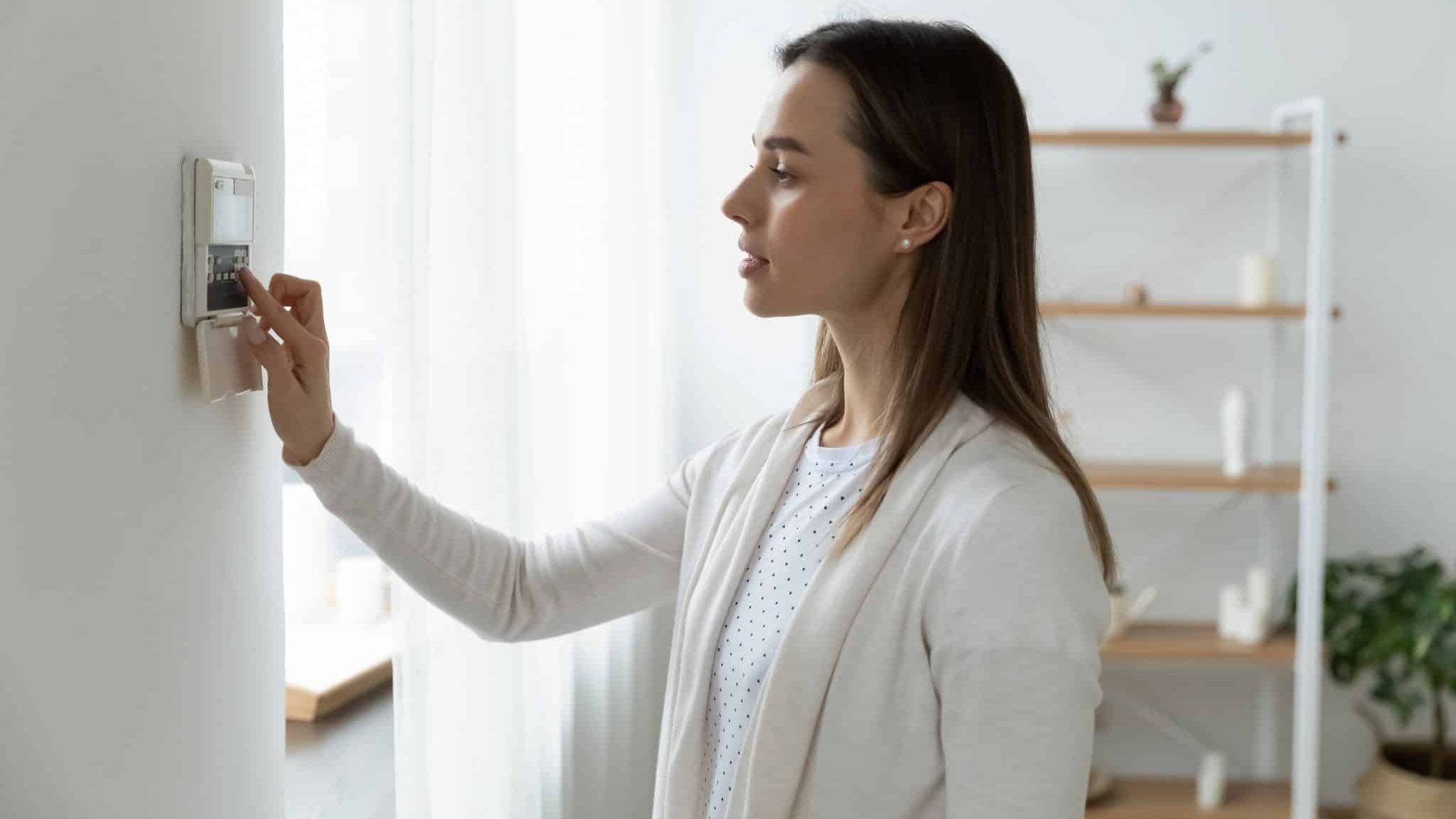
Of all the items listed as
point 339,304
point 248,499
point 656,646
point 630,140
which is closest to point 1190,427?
point 656,646

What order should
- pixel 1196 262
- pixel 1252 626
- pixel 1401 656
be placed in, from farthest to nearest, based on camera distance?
1. pixel 1196 262
2. pixel 1252 626
3. pixel 1401 656

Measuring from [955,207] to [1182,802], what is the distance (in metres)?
2.59

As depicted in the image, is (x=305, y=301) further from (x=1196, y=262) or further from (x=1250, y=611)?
(x=1196, y=262)

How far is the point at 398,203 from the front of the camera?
1412mm

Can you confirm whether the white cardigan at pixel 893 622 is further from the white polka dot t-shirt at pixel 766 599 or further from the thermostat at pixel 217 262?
the thermostat at pixel 217 262

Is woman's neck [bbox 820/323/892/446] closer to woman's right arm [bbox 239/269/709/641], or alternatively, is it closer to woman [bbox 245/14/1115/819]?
woman [bbox 245/14/1115/819]

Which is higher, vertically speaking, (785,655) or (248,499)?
(248,499)

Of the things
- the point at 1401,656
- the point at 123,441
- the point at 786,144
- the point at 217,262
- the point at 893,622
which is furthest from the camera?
the point at 1401,656

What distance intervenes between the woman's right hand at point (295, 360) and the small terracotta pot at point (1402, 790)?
115 inches

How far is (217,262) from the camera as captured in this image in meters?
0.84

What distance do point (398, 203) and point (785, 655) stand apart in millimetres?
618

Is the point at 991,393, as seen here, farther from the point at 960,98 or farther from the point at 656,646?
the point at 656,646

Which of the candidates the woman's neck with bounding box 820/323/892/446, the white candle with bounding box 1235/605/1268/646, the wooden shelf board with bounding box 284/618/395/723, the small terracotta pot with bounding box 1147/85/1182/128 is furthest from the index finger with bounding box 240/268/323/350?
the white candle with bounding box 1235/605/1268/646

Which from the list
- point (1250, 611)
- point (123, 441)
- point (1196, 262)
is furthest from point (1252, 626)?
point (123, 441)
